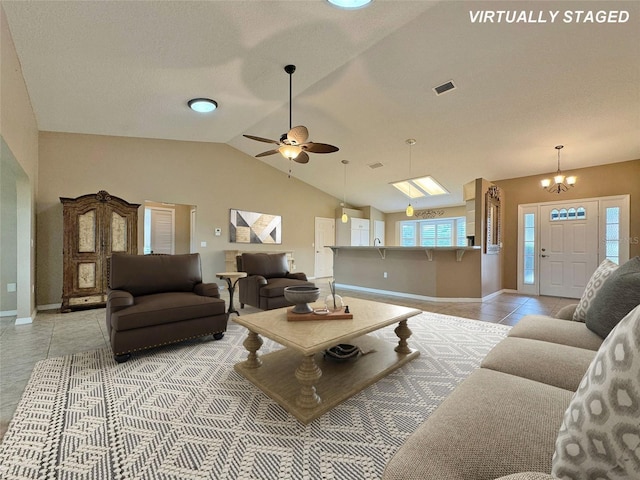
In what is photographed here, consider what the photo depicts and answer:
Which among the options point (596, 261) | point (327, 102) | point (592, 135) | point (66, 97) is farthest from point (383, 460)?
point (596, 261)

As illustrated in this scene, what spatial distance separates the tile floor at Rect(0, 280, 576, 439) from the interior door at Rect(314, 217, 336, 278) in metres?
3.30

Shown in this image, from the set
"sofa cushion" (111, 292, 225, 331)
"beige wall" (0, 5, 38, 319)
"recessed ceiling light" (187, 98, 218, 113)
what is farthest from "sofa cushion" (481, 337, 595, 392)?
"recessed ceiling light" (187, 98, 218, 113)

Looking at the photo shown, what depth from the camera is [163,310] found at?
2.62 metres

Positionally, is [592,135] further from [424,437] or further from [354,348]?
[424,437]

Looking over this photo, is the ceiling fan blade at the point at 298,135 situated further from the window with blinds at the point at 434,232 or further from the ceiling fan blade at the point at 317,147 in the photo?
the window with blinds at the point at 434,232

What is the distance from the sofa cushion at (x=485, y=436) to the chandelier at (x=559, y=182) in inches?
209

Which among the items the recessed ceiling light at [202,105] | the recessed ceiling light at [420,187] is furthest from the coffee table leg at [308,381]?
the recessed ceiling light at [420,187]

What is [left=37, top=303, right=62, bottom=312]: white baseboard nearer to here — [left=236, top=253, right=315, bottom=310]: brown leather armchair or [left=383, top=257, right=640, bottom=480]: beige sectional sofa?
[left=236, top=253, right=315, bottom=310]: brown leather armchair

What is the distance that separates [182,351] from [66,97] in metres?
3.53

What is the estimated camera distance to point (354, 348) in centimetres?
237

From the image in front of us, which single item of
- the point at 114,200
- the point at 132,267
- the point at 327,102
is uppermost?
the point at 327,102

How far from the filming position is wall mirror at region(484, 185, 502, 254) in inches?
213

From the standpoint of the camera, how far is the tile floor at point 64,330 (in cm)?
215

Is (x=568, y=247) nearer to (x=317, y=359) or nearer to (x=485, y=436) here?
(x=317, y=359)
